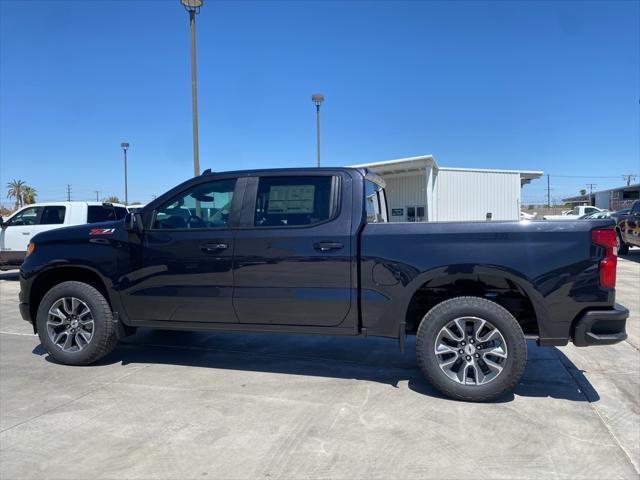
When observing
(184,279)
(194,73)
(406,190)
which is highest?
(194,73)

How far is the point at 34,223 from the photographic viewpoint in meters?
11.3

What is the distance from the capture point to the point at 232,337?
5852 mm

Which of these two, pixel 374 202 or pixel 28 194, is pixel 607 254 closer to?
pixel 374 202

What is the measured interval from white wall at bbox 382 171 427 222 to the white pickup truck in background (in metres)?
17.5

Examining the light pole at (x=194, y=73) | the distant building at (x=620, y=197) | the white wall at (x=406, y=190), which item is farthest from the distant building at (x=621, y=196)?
the light pole at (x=194, y=73)

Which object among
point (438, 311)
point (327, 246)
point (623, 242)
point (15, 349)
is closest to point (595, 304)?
point (438, 311)

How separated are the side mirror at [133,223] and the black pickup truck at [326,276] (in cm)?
1

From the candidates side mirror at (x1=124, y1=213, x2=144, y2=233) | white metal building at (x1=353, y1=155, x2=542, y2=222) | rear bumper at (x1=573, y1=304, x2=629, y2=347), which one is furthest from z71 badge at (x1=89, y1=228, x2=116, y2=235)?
white metal building at (x1=353, y1=155, x2=542, y2=222)

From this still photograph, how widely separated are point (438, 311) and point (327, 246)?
1.06 meters

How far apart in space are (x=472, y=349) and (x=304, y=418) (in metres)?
1.45

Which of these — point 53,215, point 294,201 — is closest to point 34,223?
point 53,215

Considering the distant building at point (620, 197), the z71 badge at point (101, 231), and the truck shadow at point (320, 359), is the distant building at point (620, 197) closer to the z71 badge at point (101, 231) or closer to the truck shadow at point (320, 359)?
the truck shadow at point (320, 359)

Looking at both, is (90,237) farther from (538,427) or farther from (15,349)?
(538,427)

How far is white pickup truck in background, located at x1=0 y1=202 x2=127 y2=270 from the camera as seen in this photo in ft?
36.1
